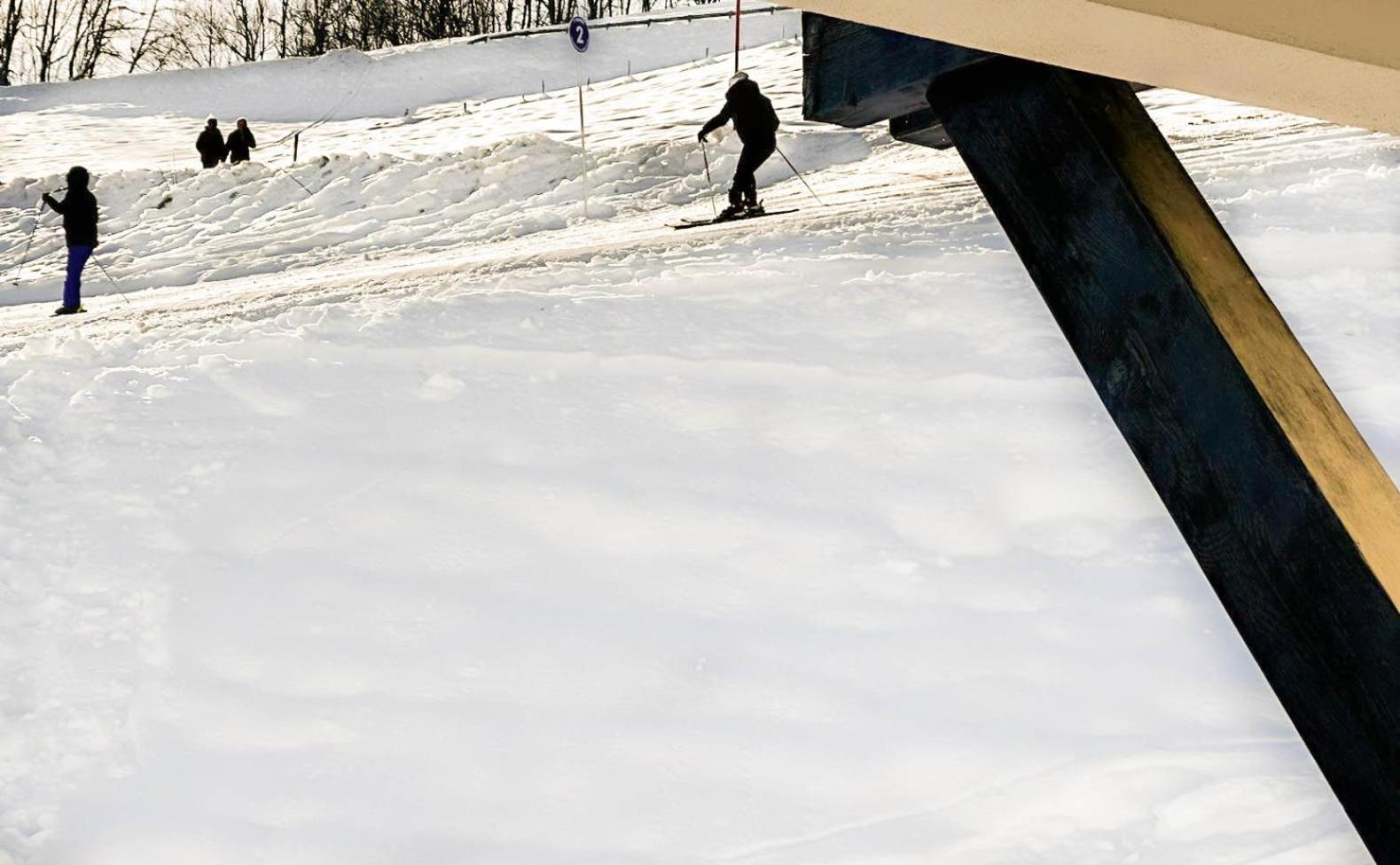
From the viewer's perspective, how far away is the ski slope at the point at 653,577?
305cm

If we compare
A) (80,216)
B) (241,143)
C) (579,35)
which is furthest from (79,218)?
(241,143)

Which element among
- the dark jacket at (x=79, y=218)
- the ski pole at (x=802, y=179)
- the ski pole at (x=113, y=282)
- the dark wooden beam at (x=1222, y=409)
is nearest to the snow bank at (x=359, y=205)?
the ski pole at (x=113, y=282)

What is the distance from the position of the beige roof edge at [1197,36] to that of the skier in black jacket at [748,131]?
326 inches

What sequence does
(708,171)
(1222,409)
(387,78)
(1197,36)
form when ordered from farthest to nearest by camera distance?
1. (387,78)
2. (708,171)
3. (1222,409)
4. (1197,36)

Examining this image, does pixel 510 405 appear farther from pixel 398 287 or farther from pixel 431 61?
pixel 431 61

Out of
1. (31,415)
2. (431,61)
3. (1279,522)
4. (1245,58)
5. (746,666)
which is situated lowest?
(746,666)

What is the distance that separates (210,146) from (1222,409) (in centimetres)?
1695

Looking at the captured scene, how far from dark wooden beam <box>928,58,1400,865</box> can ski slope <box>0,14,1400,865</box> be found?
182cm

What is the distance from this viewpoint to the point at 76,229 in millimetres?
9695

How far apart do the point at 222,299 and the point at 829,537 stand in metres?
5.91

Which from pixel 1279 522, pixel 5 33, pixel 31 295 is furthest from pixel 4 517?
pixel 5 33

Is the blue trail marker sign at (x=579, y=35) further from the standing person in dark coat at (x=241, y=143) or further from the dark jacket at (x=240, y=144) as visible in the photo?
the dark jacket at (x=240, y=144)

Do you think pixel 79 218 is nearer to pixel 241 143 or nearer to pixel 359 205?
pixel 359 205

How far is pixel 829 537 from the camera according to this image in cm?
380
